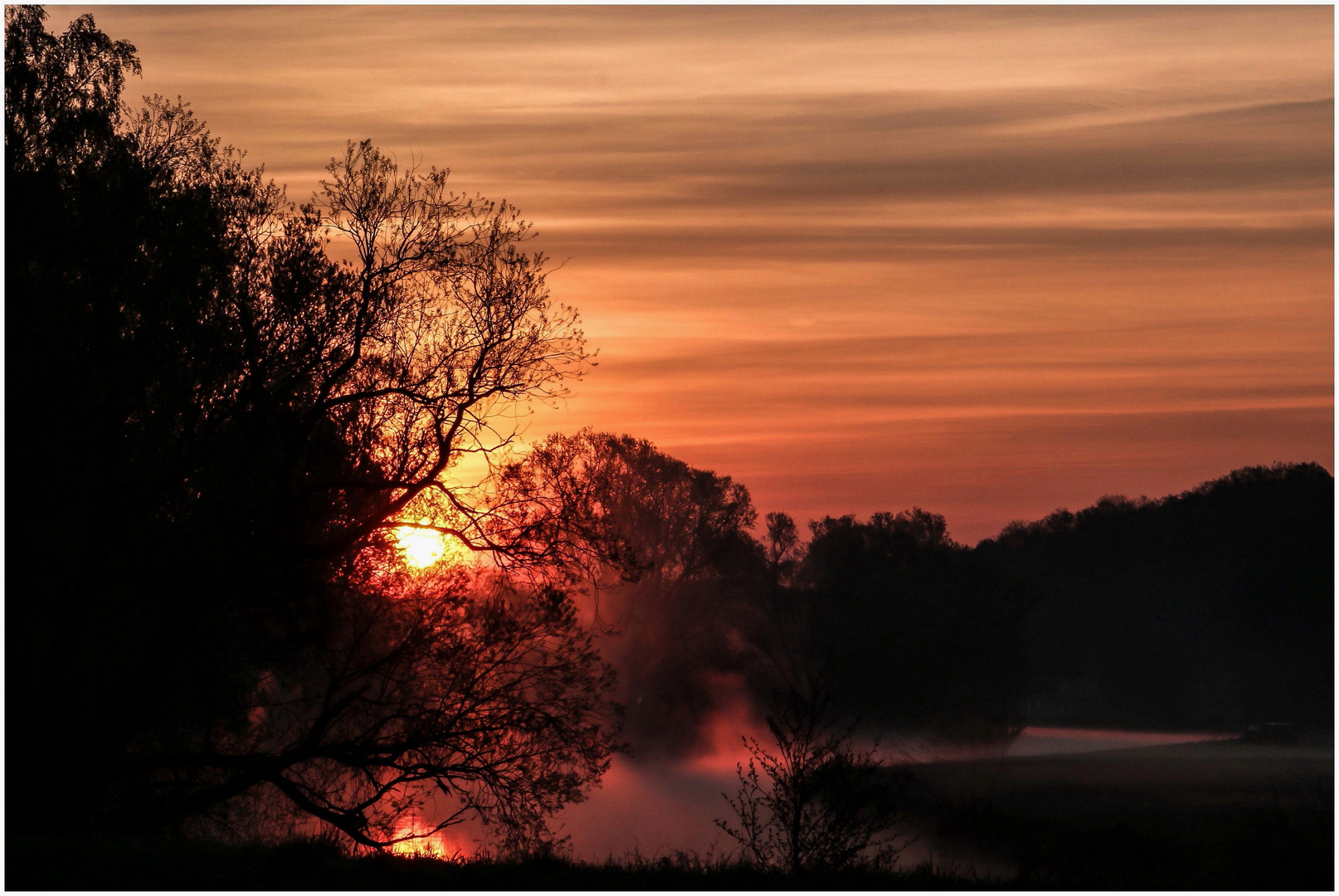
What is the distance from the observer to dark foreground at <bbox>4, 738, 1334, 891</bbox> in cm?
1496

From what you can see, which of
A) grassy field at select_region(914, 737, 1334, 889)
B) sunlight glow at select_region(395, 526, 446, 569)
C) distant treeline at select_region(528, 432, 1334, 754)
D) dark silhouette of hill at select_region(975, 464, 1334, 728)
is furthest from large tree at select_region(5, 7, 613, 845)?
dark silhouette of hill at select_region(975, 464, 1334, 728)

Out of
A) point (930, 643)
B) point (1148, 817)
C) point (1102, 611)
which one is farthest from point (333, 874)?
point (1102, 611)

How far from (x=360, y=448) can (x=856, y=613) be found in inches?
2181

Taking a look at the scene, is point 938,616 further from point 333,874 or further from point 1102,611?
point 333,874

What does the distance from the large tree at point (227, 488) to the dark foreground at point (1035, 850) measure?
8.12 ft

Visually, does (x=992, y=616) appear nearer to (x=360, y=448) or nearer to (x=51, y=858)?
(x=360, y=448)

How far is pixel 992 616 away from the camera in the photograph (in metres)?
70.7

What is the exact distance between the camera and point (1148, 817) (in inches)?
1662

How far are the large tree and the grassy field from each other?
38.3 ft

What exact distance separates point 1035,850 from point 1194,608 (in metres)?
57.7

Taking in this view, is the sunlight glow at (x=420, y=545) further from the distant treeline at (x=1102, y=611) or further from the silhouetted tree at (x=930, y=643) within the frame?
the distant treeline at (x=1102, y=611)

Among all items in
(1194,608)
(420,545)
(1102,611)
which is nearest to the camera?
(420,545)

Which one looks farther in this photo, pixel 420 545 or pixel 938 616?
pixel 938 616

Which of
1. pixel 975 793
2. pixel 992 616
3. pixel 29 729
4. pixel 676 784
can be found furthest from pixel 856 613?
pixel 29 729
